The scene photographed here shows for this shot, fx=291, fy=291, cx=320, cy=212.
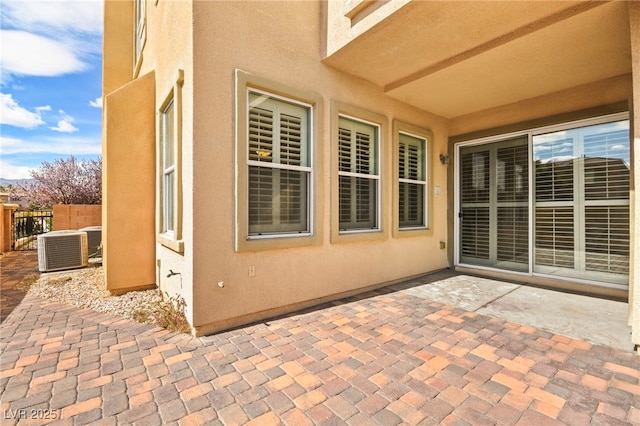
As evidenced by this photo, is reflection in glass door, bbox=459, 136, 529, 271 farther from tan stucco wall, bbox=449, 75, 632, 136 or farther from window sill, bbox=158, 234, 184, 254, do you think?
Result: window sill, bbox=158, 234, 184, 254

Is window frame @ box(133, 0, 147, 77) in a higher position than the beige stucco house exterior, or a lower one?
higher

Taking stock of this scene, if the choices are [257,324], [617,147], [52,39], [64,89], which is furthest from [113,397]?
[64,89]

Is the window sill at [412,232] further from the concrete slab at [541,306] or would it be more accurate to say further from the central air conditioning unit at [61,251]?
the central air conditioning unit at [61,251]

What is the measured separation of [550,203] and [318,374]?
5242 millimetres

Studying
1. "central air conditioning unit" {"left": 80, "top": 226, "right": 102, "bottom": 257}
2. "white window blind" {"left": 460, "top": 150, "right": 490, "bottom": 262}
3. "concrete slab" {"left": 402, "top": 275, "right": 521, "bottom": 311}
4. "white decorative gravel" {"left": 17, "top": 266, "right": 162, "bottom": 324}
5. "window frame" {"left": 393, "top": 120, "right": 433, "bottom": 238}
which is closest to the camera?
"white decorative gravel" {"left": 17, "top": 266, "right": 162, "bottom": 324}

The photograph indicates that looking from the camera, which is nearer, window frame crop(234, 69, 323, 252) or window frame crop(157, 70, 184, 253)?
window frame crop(234, 69, 323, 252)

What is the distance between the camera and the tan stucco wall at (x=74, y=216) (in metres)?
8.82

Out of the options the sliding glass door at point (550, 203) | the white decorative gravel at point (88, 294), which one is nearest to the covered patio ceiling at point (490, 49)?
the sliding glass door at point (550, 203)

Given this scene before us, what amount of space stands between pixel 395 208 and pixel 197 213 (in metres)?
3.45

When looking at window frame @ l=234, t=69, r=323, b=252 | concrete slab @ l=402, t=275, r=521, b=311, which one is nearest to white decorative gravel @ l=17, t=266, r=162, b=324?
window frame @ l=234, t=69, r=323, b=252

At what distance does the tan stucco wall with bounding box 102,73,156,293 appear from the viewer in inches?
182

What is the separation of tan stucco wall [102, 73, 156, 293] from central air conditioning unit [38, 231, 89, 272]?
2.54 meters

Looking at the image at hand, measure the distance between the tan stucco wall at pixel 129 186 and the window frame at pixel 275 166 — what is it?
2.44 meters

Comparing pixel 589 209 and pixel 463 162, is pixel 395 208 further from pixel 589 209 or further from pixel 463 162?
pixel 589 209
